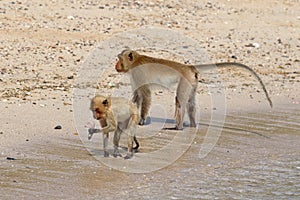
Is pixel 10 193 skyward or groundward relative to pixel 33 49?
groundward

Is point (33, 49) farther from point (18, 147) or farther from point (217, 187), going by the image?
point (217, 187)

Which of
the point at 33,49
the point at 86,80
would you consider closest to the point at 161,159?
the point at 86,80

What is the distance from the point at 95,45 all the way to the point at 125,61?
16.2 feet

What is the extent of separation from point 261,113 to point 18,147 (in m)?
4.13

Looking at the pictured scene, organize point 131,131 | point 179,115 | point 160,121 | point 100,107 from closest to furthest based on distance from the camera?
Answer: point 100,107
point 131,131
point 179,115
point 160,121

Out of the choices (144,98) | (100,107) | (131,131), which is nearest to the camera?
(100,107)

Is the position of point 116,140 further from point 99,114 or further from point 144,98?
point 144,98

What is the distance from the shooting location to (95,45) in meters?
14.6

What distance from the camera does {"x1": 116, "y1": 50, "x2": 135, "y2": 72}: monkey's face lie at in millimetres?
9781

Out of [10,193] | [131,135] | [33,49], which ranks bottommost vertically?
[10,193]

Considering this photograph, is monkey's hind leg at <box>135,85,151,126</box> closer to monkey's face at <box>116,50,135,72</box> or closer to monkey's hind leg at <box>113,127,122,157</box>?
monkey's face at <box>116,50,135,72</box>

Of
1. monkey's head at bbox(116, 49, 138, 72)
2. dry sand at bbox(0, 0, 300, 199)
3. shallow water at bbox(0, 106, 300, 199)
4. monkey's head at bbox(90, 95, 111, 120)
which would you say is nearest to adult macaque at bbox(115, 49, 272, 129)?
monkey's head at bbox(116, 49, 138, 72)

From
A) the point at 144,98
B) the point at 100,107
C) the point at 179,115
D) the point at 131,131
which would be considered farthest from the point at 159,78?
the point at 100,107

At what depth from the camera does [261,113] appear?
11.0m
